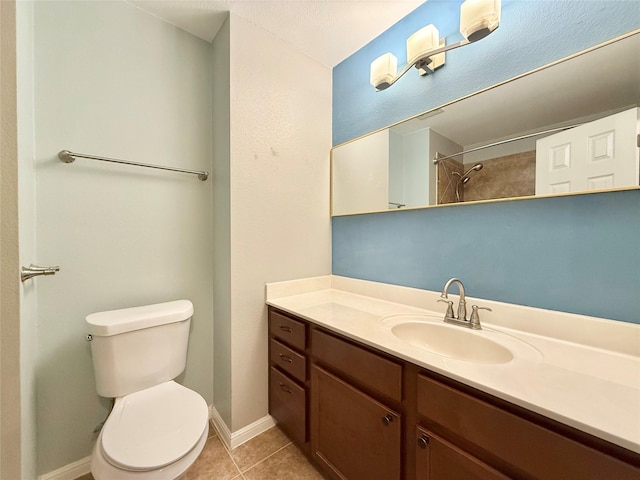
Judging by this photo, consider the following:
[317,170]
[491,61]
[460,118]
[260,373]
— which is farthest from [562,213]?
[260,373]

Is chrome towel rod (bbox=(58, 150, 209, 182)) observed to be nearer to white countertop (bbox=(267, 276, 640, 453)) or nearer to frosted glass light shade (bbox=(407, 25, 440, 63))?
white countertop (bbox=(267, 276, 640, 453))

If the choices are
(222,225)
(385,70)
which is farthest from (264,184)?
(385,70)

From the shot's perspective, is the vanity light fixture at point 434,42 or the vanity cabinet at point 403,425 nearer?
the vanity cabinet at point 403,425

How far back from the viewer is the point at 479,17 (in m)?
1.03

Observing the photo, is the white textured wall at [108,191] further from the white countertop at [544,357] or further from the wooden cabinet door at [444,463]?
the wooden cabinet door at [444,463]

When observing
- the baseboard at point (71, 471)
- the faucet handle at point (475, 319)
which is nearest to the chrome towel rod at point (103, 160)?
the baseboard at point (71, 471)

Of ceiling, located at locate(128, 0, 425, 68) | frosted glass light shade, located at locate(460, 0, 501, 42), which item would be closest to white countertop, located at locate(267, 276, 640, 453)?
frosted glass light shade, located at locate(460, 0, 501, 42)

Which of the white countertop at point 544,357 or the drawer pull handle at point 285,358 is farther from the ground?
the white countertop at point 544,357

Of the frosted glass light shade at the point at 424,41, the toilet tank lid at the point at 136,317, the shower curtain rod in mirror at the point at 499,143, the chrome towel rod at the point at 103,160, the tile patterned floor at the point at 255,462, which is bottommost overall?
the tile patterned floor at the point at 255,462

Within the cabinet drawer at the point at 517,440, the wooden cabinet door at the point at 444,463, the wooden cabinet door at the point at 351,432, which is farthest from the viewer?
the wooden cabinet door at the point at 351,432

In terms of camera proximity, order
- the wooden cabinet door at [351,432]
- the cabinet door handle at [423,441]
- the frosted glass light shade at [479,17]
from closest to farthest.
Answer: the cabinet door handle at [423,441]
the wooden cabinet door at [351,432]
the frosted glass light shade at [479,17]

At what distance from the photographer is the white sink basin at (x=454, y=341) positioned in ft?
3.25

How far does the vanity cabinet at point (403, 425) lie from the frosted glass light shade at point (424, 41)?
1.46 metres

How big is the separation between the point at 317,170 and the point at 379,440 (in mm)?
1585
